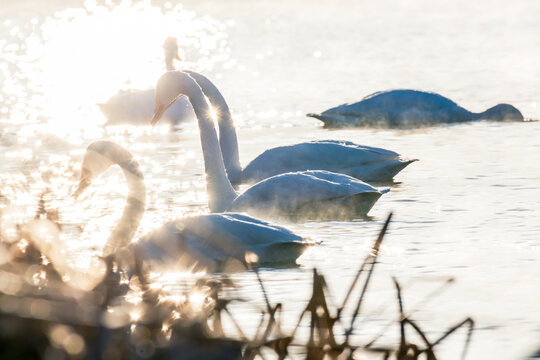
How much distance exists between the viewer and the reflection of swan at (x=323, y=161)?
39.2ft

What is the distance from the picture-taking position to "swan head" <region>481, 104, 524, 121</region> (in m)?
17.6

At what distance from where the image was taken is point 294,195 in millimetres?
9781

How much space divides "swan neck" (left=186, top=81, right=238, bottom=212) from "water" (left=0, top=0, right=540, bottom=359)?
0.46 m

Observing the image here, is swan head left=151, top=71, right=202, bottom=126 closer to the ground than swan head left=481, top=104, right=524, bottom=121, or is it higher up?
higher up

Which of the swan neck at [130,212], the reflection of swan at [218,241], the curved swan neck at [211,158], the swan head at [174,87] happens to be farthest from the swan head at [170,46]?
the reflection of swan at [218,241]

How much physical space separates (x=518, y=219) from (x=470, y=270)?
2.04 metres

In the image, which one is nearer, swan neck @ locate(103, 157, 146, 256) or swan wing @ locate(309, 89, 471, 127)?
swan neck @ locate(103, 157, 146, 256)

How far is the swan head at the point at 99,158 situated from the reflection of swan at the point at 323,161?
331cm

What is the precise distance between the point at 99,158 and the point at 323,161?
Answer: 11.9 feet

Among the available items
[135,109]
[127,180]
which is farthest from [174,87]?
[135,109]

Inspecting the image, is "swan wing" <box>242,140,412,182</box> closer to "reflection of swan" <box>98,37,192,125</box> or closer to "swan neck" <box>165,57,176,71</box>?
"reflection of swan" <box>98,37,192,125</box>

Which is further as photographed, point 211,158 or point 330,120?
point 330,120

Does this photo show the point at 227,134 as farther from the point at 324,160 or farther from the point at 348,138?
the point at 348,138

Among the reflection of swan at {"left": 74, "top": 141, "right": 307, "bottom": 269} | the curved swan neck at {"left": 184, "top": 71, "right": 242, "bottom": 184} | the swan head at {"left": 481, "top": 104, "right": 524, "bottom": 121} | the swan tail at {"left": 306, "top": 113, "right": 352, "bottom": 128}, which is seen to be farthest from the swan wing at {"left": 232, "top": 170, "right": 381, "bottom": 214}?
the swan head at {"left": 481, "top": 104, "right": 524, "bottom": 121}
